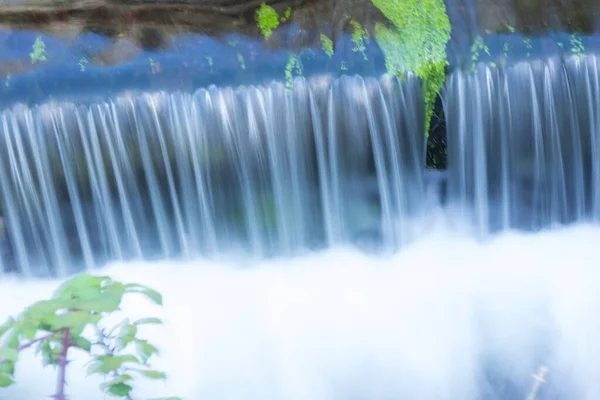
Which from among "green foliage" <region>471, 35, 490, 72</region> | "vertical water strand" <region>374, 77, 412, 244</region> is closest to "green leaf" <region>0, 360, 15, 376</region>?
"vertical water strand" <region>374, 77, 412, 244</region>

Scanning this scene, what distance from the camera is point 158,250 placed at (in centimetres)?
394

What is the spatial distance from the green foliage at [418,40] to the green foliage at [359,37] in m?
0.08

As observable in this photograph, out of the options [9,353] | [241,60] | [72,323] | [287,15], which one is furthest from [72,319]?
[287,15]

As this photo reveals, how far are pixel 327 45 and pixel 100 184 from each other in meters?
1.64

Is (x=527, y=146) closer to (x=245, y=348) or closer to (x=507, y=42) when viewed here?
(x=507, y=42)

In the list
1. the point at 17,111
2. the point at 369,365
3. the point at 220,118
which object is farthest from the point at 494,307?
the point at 17,111

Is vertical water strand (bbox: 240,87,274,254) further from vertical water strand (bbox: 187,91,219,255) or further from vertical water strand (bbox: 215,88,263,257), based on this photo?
vertical water strand (bbox: 187,91,219,255)

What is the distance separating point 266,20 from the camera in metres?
3.97

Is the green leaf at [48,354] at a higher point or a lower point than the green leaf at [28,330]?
lower

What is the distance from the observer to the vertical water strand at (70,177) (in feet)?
12.1

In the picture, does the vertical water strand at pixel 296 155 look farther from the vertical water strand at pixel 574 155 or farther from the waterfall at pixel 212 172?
the vertical water strand at pixel 574 155

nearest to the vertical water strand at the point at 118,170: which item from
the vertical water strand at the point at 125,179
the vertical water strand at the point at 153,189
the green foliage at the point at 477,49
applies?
the vertical water strand at the point at 125,179

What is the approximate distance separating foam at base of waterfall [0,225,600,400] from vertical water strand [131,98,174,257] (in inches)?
6.0

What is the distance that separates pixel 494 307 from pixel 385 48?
1729mm
